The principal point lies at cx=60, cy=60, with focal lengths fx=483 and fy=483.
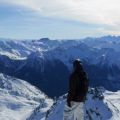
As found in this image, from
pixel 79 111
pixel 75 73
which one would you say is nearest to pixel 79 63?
pixel 75 73

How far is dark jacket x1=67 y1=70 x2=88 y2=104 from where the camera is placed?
846 inches

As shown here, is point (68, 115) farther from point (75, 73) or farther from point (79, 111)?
point (75, 73)

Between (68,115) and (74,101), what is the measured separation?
0.86 metres

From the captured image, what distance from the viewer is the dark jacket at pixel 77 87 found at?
70.5ft

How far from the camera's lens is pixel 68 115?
22.0 meters

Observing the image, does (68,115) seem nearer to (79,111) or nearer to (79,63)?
(79,111)

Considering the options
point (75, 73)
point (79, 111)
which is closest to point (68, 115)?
point (79, 111)

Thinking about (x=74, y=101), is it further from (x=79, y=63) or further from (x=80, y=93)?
(x=79, y=63)

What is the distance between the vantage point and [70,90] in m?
21.5

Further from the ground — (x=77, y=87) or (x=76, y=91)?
(x=77, y=87)

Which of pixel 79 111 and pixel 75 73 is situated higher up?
pixel 75 73

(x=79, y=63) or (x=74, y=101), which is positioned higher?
(x=79, y=63)

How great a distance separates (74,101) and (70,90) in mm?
531

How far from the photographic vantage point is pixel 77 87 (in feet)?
70.6
